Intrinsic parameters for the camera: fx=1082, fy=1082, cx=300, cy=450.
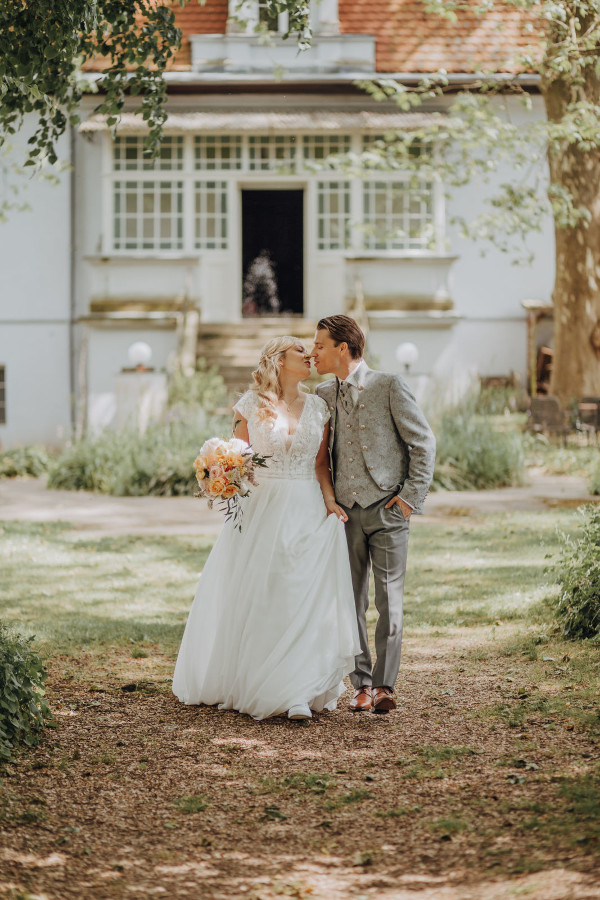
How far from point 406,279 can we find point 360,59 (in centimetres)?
397

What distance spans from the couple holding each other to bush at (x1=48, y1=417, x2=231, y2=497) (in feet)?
25.4

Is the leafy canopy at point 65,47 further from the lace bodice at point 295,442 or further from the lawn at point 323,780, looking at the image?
the lawn at point 323,780

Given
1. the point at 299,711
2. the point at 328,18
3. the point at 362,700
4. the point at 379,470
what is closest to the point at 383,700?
the point at 362,700

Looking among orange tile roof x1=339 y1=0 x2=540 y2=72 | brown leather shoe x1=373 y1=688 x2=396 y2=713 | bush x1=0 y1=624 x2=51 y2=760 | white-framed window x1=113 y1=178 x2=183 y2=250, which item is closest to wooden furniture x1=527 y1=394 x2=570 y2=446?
orange tile roof x1=339 y1=0 x2=540 y2=72

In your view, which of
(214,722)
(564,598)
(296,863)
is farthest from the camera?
(564,598)

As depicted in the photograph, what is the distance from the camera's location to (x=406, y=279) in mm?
18906

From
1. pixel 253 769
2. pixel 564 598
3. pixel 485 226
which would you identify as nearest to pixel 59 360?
pixel 485 226

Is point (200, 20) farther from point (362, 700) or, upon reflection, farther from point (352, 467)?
point (362, 700)

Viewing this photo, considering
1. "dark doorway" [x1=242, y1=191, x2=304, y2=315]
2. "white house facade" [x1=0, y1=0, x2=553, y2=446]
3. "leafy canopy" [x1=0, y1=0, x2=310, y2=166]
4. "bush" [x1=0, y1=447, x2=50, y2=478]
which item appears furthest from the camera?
"dark doorway" [x1=242, y1=191, x2=304, y2=315]

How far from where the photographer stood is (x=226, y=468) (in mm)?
5148

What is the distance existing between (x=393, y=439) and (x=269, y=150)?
1514 cm

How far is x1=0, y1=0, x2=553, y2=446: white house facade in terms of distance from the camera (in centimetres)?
1873

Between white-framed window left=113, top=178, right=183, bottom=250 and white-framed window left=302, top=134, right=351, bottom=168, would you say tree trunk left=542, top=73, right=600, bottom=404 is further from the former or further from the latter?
white-framed window left=113, top=178, right=183, bottom=250

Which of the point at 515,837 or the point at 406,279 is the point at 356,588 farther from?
the point at 406,279
